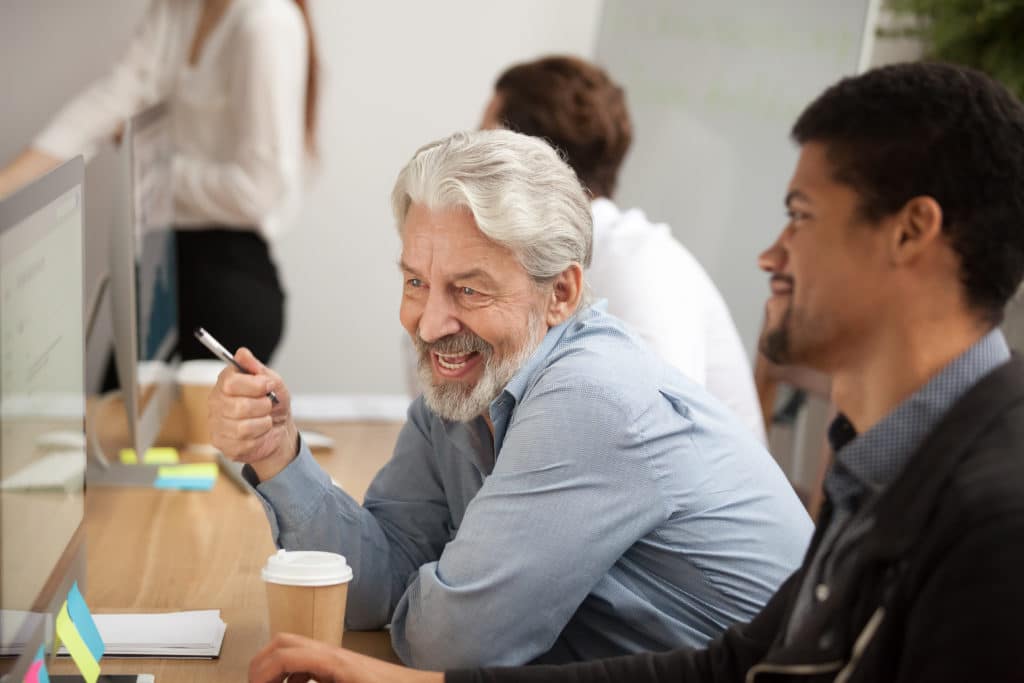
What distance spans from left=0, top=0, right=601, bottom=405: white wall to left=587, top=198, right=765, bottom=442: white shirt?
1883 mm

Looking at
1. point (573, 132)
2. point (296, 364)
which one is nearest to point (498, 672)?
point (573, 132)

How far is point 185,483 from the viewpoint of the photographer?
229cm

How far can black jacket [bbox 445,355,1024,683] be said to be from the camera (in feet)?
2.70

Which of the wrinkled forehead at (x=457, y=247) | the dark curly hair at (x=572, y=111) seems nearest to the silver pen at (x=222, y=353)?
the wrinkled forehead at (x=457, y=247)

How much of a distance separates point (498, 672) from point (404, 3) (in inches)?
131

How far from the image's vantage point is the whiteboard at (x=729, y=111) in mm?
3572

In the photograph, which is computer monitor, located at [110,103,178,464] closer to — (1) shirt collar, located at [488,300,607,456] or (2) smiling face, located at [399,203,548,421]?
(2) smiling face, located at [399,203,548,421]

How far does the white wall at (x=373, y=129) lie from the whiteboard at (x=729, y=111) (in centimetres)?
61

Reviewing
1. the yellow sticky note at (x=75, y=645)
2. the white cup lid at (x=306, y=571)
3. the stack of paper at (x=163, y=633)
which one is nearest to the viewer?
the yellow sticky note at (x=75, y=645)

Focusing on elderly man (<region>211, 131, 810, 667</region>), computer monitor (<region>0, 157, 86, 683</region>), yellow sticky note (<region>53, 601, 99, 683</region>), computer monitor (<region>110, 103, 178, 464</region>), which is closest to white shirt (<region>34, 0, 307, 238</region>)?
computer monitor (<region>110, 103, 178, 464</region>)

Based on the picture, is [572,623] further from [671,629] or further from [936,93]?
[936,93]

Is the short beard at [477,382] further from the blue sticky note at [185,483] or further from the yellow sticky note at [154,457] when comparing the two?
the yellow sticky note at [154,457]

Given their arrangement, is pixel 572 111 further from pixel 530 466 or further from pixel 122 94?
pixel 530 466

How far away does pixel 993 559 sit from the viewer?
2.72 ft
